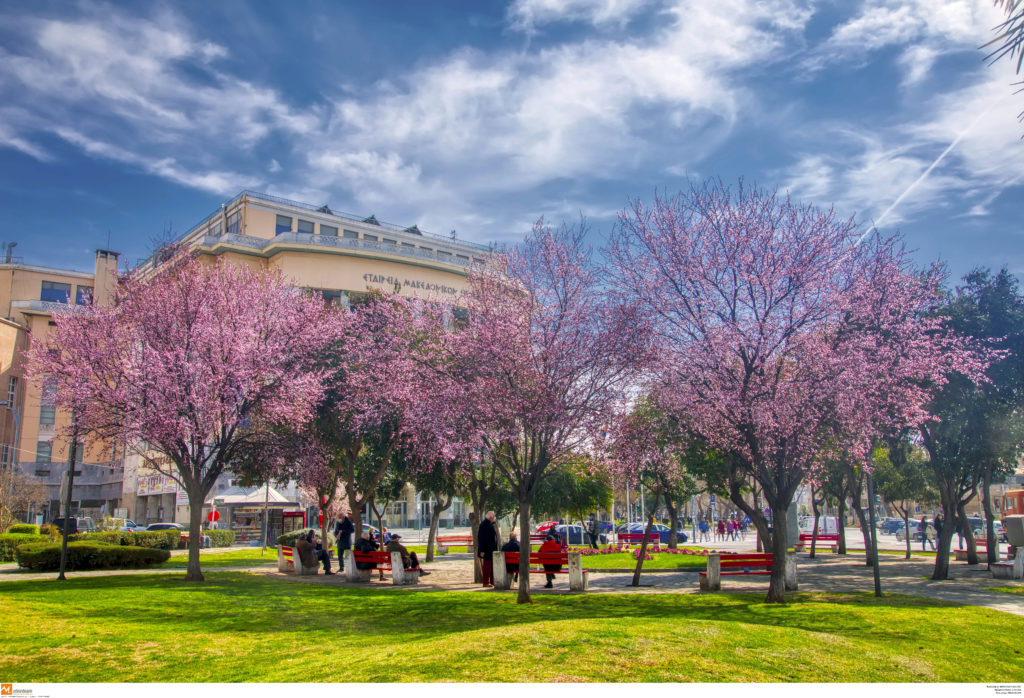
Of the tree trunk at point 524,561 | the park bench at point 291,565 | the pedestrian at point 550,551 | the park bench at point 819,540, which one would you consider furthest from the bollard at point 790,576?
the park bench at point 819,540

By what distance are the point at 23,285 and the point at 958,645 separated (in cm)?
8680

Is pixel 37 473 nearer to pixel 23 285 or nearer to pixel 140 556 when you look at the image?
pixel 23 285

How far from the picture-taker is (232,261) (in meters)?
67.6

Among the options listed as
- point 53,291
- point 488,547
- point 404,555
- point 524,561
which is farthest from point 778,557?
point 53,291

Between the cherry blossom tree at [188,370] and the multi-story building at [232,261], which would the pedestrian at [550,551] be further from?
the multi-story building at [232,261]

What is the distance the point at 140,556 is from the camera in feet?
79.3

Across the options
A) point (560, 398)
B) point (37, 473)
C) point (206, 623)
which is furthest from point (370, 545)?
point (37, 473)

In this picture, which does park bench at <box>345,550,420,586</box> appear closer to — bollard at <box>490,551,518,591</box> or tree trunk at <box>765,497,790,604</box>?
bollard at <box>490,551,518,591</box>

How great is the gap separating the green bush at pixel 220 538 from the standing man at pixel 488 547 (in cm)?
3366

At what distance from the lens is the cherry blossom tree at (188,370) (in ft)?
63.8

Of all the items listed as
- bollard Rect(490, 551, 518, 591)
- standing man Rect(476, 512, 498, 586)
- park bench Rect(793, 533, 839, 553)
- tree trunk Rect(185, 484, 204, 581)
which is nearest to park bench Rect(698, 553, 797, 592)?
bollard Rect(490, 551, 518, 591)

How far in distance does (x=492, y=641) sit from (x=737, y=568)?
12792mm

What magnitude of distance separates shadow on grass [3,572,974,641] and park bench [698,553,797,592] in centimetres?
94

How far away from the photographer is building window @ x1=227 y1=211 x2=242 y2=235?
76169 millimetres
